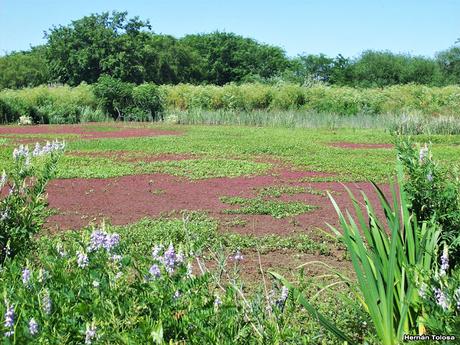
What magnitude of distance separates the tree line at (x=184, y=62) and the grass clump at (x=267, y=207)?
106 ft

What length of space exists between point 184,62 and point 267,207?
5023 centimetres

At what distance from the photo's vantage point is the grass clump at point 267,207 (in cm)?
848

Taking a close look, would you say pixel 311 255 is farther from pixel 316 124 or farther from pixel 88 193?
pixel 316 124

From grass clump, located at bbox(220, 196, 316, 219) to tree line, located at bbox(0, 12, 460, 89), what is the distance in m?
32.3

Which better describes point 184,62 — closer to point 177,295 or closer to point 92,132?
point 92,132

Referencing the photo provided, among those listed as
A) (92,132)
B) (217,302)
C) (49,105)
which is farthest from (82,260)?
(49,105)

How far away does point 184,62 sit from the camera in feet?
189

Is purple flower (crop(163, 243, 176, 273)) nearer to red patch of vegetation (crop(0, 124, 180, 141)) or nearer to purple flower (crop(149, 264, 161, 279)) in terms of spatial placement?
purple flower (crop(149, 264, 161, 279))

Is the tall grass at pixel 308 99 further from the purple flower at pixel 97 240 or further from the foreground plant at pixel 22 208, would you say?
the purple flower at pixel 97 240

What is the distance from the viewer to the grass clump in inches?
334

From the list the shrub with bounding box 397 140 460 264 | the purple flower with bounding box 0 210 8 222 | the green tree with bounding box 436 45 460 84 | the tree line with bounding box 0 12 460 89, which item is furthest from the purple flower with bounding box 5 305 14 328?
the green tree with bounding box 436 45 460 84

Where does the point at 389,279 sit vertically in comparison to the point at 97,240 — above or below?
below

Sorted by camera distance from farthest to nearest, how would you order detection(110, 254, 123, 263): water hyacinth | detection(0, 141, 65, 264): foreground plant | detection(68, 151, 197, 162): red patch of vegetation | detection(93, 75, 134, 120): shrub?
detection(93, 75, 134, 120): shrub → detection(68, 151, 197, 162): red patch of vegetation → detection(0, 141, 65, 264): foreground plant → detection(110, 254, 123, 263): water hyacinth

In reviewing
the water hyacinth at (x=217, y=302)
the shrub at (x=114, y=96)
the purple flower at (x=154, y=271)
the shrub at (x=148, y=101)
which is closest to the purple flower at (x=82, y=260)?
the purple flower at (x=154, y=271)
